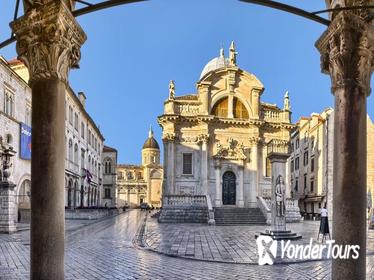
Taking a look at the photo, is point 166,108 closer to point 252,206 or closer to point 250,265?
point 252,206

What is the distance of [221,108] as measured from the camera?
3950cm

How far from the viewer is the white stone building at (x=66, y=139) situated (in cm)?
2997

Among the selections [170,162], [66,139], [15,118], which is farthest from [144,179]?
[15,118]

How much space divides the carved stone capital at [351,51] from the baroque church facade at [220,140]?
32.3 m

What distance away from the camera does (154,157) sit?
101 metres

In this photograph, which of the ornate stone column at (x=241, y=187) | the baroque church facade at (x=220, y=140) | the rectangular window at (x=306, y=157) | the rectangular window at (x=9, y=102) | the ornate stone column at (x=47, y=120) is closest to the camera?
the ornate stone column at (x=47, y=120)

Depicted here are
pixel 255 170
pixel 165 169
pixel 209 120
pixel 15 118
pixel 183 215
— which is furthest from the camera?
pixel 255 170

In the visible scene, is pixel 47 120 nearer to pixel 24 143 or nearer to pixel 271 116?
pixel 24 143

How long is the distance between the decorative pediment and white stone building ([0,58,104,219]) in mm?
13465

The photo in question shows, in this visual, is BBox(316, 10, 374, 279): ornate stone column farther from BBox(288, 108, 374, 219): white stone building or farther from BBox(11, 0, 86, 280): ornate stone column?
BBox(288, 108, 374, 219): white stone building

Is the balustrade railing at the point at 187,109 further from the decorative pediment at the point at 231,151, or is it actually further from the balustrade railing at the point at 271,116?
the balustrade railing at the point at 271,116

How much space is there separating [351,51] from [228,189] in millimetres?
33962

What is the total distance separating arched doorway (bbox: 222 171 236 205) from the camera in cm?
3856

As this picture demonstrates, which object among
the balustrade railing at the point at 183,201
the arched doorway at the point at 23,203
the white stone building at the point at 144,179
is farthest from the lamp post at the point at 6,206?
→ the white stone building at the point at 144,179
